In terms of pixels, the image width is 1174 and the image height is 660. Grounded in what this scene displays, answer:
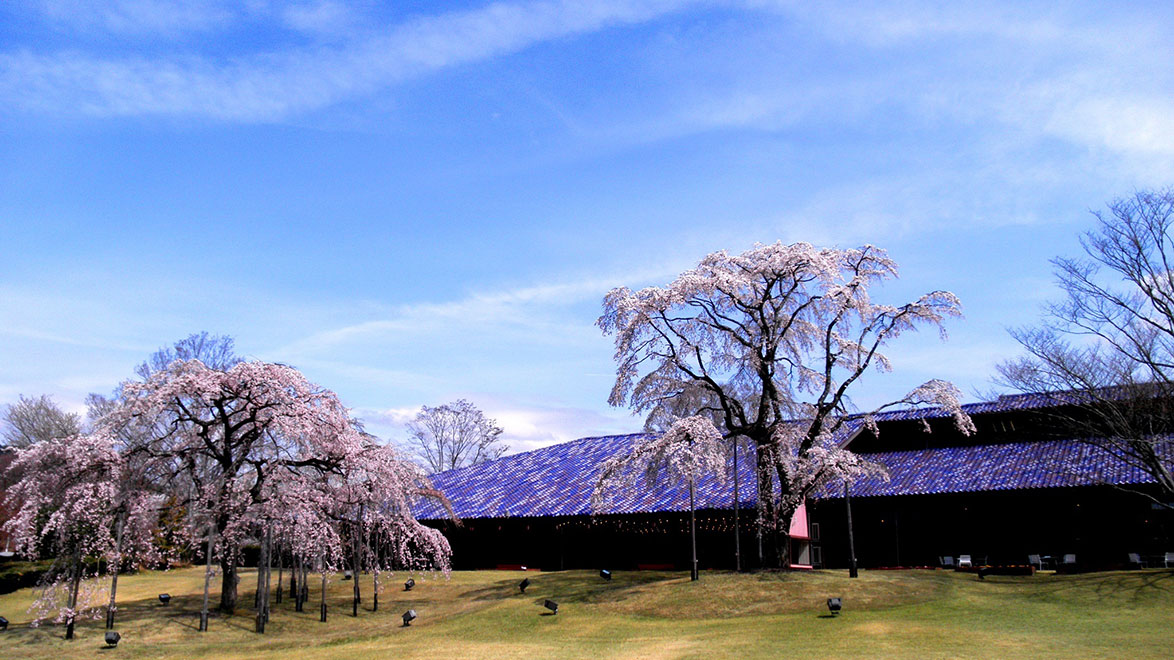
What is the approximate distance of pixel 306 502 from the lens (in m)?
28.6

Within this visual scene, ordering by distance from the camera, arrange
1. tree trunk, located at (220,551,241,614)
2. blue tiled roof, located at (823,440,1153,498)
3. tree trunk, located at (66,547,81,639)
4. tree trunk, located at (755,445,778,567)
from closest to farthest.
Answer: tree trunk, located at (66,547,81,639) → tree trunk, located at (220,551,241,614) → tree trunk, located at (755,445,778,567) → blue tiled roof, located at (823,440,1153,498)

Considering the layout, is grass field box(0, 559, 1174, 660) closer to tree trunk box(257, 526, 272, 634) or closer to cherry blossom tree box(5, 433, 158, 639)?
tree trunk box(257, 526, 272, 634)

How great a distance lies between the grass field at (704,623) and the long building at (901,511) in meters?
5.46

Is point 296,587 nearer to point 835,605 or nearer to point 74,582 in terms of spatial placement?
point 74,582

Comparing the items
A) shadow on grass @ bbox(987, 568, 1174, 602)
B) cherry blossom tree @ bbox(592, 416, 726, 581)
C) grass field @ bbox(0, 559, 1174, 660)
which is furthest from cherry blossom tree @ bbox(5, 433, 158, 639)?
shadow on grass @ bbox(987, 568, 1174, 602)

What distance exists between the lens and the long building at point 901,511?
36375mm

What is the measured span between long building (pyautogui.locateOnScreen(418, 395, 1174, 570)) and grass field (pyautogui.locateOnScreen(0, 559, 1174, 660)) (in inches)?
215

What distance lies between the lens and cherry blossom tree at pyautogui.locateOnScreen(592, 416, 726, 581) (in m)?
30.7

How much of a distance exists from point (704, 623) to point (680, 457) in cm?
644

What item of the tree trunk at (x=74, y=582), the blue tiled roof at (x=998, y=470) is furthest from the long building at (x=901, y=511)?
the tree trunk at (x=74, y=582)

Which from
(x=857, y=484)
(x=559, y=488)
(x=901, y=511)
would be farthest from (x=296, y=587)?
(x=901, y=511)

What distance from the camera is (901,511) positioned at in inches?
1587

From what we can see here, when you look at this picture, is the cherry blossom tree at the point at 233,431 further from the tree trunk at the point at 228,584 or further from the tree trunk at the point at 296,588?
the tree trunk at the point at 296,588

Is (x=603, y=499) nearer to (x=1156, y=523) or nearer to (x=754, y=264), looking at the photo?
(x=754, y=264)
